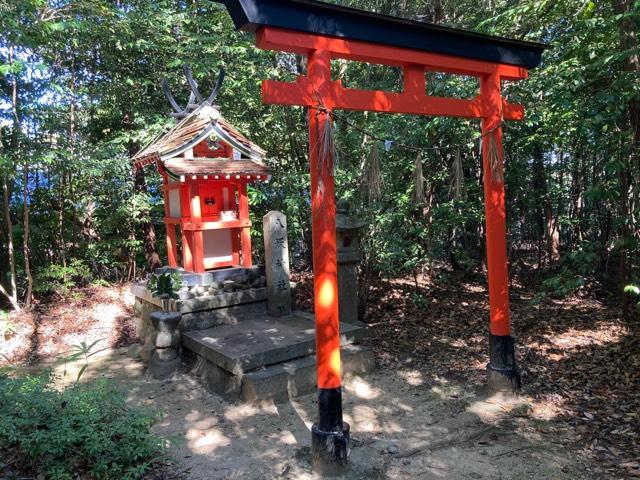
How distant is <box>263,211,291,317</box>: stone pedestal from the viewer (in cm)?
710

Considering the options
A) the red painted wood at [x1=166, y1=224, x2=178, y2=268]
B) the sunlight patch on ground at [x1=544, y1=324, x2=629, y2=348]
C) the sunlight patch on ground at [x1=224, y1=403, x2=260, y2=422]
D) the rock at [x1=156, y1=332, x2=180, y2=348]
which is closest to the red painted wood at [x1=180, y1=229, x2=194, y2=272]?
the red painted wood at [x1=166, y1=224, x2=178, y2=268]

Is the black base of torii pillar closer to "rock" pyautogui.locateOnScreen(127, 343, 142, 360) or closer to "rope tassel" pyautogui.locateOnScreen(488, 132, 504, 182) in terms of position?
"rope tassel" pyautogui.locateOnScreen(488, 132, 504, 182)

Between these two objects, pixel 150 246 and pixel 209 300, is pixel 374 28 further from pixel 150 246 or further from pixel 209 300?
pixel 150 246

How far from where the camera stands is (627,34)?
14.6 ft

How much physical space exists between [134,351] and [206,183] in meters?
2.79

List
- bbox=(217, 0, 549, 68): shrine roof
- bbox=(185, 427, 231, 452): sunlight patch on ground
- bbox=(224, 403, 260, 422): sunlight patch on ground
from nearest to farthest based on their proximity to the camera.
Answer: bbox=(217, 0, 549, 68): shrine roof
bbox=(185, 427, 231, 452): sunlight patch on ground
bbox=(224, 403, 260, 422): sunlight patch on ground

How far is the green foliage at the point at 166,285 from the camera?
6.75 metres

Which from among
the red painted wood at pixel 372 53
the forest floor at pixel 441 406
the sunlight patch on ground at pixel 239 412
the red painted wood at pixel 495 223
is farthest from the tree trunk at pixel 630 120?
the sunlight patch on ground at pixel 239 412

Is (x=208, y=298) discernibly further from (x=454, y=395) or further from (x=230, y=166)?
(x=454, y=395)

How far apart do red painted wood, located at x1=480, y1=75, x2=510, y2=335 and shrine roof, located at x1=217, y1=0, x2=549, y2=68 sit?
0.35 metres

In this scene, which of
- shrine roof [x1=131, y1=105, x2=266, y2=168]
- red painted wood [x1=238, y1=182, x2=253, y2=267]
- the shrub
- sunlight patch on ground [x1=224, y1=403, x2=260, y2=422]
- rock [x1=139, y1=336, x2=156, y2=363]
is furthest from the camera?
red painted wood [x1=238, y1=182, x2=253, y2=267]

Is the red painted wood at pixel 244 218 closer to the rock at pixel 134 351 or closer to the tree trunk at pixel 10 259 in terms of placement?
the rock at pixel 134 351

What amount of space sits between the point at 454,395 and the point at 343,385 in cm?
126

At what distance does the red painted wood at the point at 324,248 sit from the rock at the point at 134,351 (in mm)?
4372
